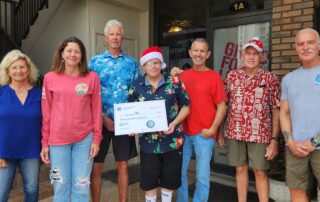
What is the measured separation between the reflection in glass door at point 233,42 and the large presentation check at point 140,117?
2.41 meters

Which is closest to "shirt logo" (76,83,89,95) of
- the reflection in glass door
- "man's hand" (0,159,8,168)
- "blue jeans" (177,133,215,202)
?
"man's hand" (0,159,8,168)

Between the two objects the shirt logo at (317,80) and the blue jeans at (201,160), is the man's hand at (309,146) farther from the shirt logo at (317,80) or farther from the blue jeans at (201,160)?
the blue jeans at (201,160)

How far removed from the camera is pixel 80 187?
279cm

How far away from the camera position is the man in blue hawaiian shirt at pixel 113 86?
123 inches

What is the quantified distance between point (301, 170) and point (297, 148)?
22 centimetres

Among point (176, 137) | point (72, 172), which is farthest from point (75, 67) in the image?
point (176, 137)

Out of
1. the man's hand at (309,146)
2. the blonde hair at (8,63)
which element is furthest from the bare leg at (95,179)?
the man's hand at (309,146)

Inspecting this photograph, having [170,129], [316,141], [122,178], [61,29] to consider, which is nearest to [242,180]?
[316,141]

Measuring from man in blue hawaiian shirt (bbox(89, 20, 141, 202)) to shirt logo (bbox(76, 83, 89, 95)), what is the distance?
0.43m

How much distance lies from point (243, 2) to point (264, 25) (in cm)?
51

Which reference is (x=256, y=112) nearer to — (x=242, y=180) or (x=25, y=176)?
(x=242, y=180)

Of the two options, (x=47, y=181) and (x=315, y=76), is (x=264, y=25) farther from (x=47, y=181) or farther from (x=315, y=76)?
(x=47, y=181)

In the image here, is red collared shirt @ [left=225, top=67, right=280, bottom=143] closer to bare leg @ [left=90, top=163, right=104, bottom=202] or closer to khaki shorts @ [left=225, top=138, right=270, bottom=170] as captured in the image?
khaki shorts @ [left=225, top=138, right=270, bottom=170]

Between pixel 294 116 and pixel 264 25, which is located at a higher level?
pixel 264 25
